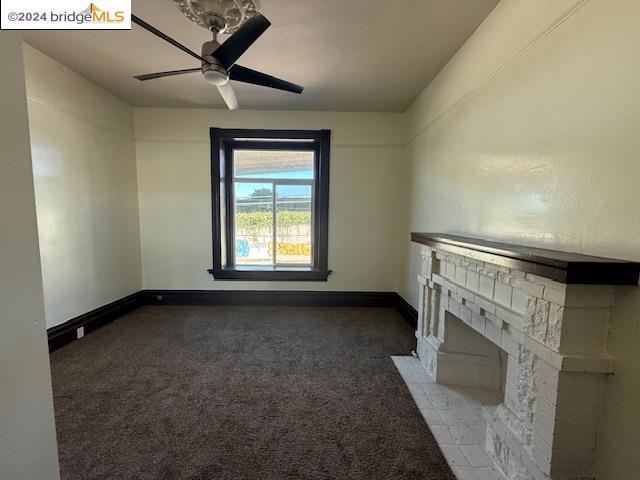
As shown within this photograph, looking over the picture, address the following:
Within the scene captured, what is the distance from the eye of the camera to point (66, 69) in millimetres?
2652

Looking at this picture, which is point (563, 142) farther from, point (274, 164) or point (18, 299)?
point (274, 164)

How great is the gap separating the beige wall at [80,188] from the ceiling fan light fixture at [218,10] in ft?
5.73

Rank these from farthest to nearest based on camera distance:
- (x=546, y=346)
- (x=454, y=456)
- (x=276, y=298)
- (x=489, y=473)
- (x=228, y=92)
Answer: (x=276, y=298) → (x=228, y=92) → (x=454, y=456) → (x=489, y=473) → (x=546, y=346)

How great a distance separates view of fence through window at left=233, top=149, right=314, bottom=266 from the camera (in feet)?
12.8

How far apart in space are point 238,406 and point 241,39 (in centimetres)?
232

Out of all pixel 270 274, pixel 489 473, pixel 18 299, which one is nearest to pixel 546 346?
pixel 489 473

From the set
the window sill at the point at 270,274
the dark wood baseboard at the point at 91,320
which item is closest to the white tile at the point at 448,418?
→ the window sill at the point at 270,274

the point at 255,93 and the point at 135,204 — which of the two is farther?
the point at 135,204

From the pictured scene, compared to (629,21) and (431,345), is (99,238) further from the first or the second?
(629,21)

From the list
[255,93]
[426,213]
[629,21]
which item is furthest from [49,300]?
[629,21]

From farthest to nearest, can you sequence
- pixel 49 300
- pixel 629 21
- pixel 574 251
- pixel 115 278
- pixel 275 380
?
1. pixel 115 278
2. pixel 49 300
3. pixel 275 380
4. pixel 574 251
5. pixel 629 21

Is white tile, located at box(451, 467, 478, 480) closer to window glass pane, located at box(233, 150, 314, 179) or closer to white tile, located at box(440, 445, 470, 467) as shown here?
white tile, located at box(440, 445, 470, 467)

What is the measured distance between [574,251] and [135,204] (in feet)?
14.4

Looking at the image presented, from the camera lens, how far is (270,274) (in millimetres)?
3838
